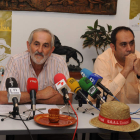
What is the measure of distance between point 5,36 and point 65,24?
3.15 feet

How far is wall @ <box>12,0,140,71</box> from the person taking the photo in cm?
332

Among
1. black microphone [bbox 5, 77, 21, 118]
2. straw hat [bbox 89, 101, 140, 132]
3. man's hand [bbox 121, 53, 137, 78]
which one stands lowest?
straw hat [bbox 89, 101, 140, 132]

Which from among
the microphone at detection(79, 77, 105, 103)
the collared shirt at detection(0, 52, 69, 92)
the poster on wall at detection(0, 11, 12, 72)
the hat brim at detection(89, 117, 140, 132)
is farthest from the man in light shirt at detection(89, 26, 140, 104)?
the poster on wall at detection(0, 11, 12, 72)

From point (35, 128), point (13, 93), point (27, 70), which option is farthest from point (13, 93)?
point (27, 70)

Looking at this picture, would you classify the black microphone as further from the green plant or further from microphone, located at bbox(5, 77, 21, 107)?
the green plant

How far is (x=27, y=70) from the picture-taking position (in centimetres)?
217

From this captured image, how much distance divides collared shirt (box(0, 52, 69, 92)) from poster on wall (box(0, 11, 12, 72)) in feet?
3.89

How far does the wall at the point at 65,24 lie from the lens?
3322 millimetres

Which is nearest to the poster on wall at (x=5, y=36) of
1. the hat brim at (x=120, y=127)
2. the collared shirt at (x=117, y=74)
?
the collared shirt at (x=117, y=74)

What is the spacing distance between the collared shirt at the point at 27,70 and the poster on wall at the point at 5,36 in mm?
1184

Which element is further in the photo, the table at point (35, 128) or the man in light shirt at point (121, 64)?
the man in light shirt at point (121, 64)

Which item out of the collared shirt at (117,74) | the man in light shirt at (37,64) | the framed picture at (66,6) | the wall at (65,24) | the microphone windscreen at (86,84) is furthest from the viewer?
the wall at (65,24)

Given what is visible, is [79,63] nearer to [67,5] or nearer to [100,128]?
[67,5]

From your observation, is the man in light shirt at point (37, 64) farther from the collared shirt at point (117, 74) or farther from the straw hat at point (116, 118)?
the straw hat at point (116, 118)
